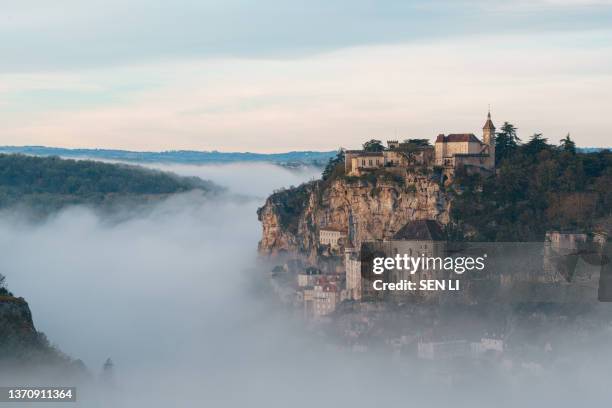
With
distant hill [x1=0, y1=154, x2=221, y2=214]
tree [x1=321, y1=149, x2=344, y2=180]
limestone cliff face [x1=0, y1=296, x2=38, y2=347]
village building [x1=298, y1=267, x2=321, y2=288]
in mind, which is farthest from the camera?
distant hill [x1=0, y1=154, x2=221, y2=214]

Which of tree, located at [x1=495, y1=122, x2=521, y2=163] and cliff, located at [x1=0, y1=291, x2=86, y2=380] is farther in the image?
tree, located at [x1=495, y1=122, x2=521, y2=163]

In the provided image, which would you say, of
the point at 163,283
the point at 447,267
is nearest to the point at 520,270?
the point at 447,267

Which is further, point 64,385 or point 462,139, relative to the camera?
point 462,139

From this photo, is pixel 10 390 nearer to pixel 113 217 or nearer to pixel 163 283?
pixel 163 283

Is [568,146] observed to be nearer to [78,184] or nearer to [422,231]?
[422,231]

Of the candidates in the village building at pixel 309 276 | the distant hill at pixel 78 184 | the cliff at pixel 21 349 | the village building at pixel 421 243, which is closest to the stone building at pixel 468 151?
the village building at pixel 421 243

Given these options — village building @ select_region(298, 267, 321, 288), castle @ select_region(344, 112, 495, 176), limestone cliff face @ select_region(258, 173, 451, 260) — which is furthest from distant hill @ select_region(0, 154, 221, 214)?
castle @ select_region(344, 112, 495, 176)

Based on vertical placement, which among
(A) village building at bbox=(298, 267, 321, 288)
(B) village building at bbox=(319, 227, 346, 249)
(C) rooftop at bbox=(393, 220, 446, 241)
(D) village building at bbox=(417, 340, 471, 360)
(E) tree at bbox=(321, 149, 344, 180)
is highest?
(E) tree at bbox=(321, 149, 344, 180)

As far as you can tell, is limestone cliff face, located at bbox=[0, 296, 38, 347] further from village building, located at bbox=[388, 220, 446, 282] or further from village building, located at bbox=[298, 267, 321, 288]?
village building, located at bbox=[298, 267, 321, 288]
